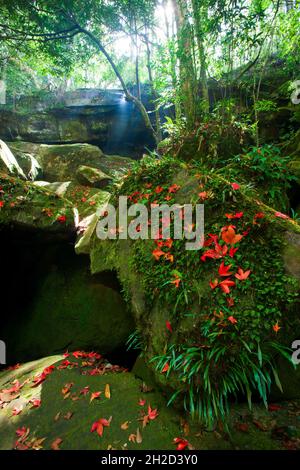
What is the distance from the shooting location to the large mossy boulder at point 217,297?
8.30ft

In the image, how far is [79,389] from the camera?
3320mm

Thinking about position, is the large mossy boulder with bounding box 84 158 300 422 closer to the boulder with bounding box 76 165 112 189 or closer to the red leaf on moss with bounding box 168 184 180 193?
the red leaf on moss with bounding box 168 184 180 193

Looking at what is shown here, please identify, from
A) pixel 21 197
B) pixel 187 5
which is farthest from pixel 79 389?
pixel 187 5

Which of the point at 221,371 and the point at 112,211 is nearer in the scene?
the point at 221,371

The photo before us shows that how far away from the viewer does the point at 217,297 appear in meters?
2.82

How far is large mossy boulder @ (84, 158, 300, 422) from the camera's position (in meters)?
2.53

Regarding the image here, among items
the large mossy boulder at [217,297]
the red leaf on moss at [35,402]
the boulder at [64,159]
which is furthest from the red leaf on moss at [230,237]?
the boulder at [64,159]

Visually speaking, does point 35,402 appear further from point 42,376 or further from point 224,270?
point 224,270

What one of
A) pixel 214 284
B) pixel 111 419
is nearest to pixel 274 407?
pixel 214 284

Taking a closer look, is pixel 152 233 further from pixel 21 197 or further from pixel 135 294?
pixel 21 197

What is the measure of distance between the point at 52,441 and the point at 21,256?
14.9 feet

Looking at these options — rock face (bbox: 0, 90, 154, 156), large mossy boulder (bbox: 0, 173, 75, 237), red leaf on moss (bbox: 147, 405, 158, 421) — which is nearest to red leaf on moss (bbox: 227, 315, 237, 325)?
red leaf on moss (bbox: 147, 405, 158, 421)

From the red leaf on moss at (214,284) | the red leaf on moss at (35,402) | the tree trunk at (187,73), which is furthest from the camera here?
the tree trunk at (187,73)

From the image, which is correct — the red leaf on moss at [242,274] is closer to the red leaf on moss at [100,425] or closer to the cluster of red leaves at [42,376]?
the red leaf on moss at [100,425]
